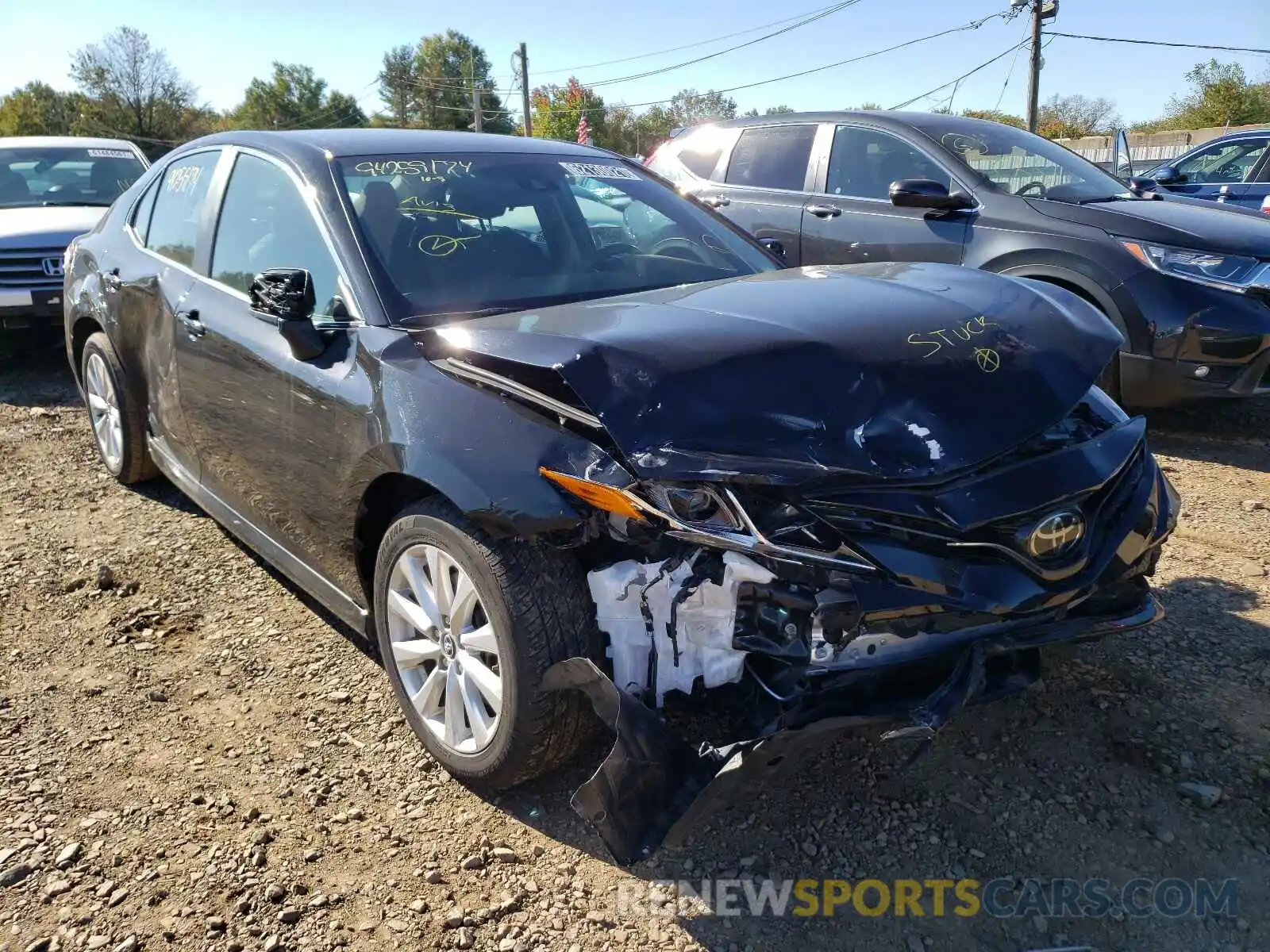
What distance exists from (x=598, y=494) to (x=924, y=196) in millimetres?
4068

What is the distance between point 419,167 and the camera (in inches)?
126

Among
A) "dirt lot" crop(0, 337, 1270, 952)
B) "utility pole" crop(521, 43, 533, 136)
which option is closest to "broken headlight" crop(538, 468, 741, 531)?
"dirt lot" crop(0, 337, 1270, 952)

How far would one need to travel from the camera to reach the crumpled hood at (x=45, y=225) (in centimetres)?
730

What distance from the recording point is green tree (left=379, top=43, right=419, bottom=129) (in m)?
83.8

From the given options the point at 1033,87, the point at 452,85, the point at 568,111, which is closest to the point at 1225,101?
the point at 1033,87

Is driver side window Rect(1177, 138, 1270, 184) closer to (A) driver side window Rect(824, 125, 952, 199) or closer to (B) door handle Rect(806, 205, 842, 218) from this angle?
(A) driver side window Rect(824, 125, 952, 199)

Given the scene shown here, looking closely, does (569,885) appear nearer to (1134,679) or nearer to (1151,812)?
(1151,812)

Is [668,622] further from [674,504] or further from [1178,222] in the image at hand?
[1178,222]

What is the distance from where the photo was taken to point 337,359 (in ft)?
8.84

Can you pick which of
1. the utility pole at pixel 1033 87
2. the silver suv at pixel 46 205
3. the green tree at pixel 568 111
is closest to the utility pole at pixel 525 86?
the green tree at pixel 568 111

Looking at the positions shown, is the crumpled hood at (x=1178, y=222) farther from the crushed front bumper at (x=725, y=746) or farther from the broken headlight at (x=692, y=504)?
the broken headlight at (x=692, y=504)

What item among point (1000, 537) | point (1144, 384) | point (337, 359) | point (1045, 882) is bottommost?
point (1045, 882)

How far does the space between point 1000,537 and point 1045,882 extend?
82cm

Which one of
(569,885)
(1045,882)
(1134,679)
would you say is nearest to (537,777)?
(569,885)
